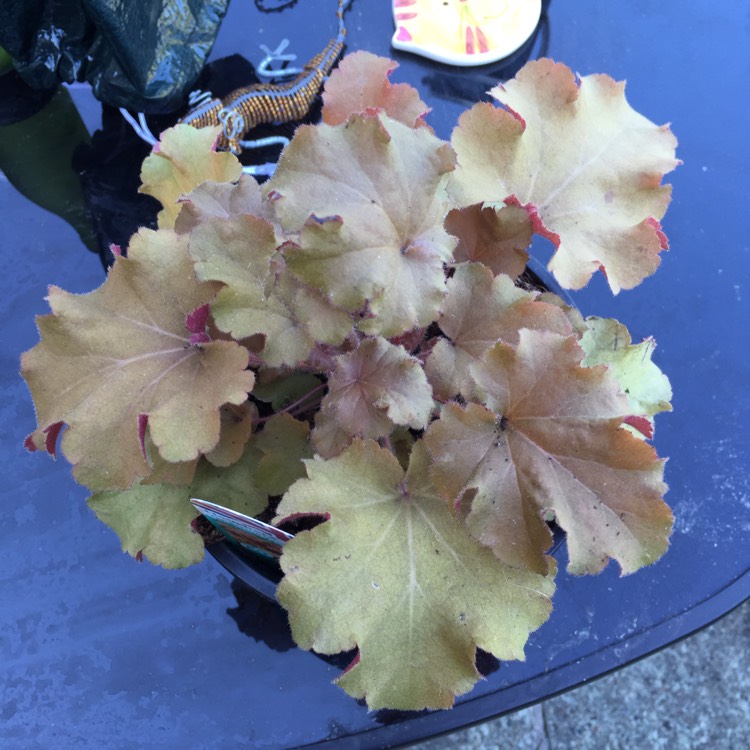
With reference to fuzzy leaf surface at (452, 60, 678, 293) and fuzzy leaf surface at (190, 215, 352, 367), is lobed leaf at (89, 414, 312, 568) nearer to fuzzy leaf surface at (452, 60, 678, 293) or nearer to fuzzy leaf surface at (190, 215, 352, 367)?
fuzzy leaf surface at (190, 215, 352, 367)

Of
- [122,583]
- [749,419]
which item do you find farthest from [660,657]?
[122,583]

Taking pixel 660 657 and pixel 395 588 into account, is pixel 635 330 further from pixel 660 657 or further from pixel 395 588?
pixel 660 657

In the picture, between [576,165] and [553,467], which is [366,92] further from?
[553,467]

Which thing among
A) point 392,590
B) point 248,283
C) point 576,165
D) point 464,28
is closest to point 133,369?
point 248,283

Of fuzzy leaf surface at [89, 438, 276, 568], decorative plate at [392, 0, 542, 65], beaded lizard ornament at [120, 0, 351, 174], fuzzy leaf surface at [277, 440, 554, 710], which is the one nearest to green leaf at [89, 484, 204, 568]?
fuzzy leaf surface at [89, 438, 276, 568]

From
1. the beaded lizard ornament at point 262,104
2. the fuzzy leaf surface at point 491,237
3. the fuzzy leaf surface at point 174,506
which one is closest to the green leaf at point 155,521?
the fuzzy leaf surface at point 174,506

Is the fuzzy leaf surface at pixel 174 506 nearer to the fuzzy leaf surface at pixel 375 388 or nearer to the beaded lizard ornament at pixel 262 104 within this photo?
the fuzzy leaf surface at pixel 375 388
